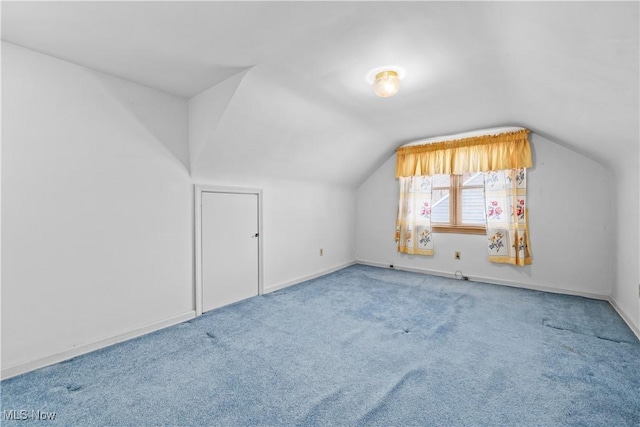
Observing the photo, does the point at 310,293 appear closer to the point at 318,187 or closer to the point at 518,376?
the point at 318,187

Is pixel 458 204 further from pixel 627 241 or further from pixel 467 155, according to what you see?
pixel 627 241

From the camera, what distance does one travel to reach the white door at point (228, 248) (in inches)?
123

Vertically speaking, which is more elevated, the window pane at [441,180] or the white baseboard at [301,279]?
the window pane at [441,180]

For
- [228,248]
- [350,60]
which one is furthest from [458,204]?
[228,248]

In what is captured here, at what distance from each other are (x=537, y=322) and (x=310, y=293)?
2.53m

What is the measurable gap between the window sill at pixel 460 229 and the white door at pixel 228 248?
2980 mm

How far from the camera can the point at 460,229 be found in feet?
14.6

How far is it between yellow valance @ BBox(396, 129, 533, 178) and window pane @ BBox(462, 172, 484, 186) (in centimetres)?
22

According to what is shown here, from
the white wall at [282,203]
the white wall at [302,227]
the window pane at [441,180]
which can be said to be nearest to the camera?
the white wall at [282,203]

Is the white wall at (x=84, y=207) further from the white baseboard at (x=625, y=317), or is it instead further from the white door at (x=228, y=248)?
the white baseboard at (x=625, y=317)

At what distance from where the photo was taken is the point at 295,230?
429 cm

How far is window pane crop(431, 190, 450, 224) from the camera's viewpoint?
4.63 meters

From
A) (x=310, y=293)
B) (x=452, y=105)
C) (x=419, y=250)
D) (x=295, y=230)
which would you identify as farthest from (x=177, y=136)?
(x=419, y=250)

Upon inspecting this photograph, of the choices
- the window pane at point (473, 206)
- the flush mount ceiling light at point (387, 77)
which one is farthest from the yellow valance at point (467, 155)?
the flush mount ceiling light at point (387, 77)
